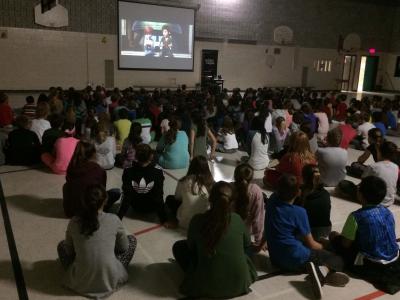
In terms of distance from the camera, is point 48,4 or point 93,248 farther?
point 48,4

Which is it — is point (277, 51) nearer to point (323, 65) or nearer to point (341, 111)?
point (323, 65)

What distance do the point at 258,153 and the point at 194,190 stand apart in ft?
8.63

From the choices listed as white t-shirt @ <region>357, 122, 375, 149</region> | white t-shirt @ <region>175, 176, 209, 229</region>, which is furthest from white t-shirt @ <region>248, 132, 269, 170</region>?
white t-shirt @ <region>357, 122, 375, 149</region>

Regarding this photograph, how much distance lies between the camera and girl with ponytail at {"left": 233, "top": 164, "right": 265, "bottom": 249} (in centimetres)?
335

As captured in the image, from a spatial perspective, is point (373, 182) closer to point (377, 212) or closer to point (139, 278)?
point (377, 212)

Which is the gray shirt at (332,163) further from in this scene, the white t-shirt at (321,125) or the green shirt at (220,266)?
the white t-shirt at (321,125)

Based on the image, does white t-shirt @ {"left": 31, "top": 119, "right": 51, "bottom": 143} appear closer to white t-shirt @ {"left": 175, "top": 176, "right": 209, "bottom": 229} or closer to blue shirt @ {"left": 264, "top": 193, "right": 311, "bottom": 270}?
white t-shirt @ {"left": 175, "top": 176, "right": 209, "bottom": 229}

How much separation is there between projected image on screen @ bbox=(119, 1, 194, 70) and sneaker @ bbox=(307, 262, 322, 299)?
44.4 ft

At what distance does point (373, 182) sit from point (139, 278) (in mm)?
1998

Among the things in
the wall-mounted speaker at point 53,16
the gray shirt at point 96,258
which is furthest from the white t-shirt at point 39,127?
the wall-mounted speaker at point 53,16

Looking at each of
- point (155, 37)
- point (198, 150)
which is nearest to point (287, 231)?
point (198, 150)

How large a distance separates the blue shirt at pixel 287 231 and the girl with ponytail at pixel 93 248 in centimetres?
115

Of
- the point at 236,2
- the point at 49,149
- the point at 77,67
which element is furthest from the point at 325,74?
the point at 49,149

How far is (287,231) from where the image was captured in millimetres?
3094
